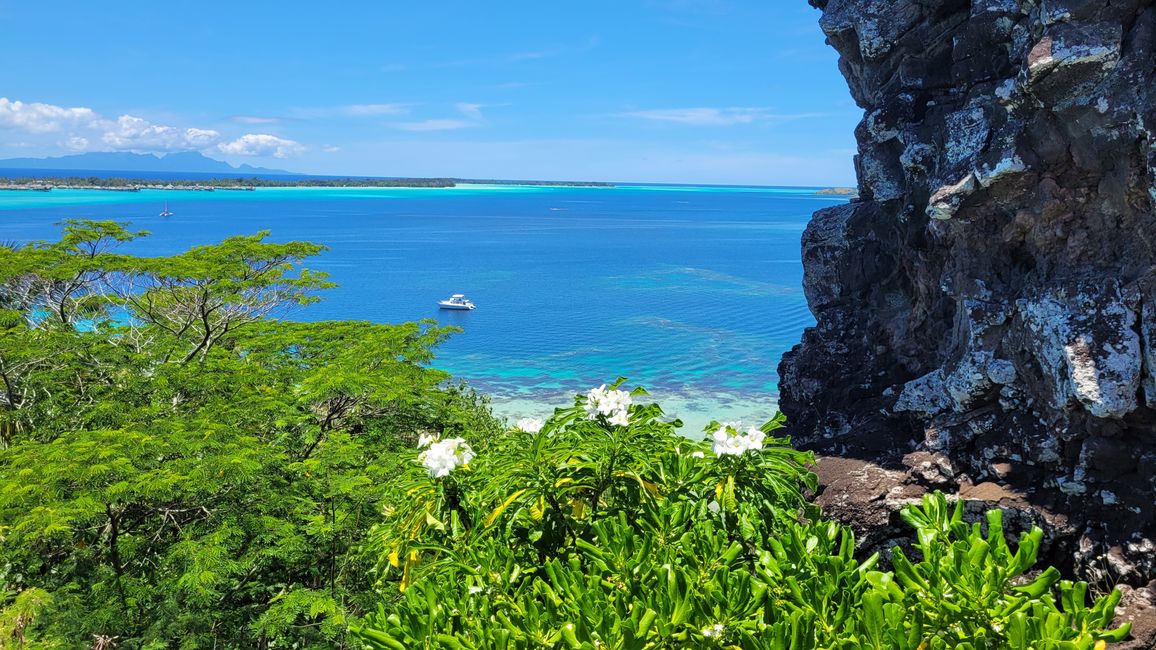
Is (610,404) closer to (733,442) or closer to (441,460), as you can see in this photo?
(733,442)

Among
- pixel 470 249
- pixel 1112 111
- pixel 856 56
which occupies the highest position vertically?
pixel 856 56

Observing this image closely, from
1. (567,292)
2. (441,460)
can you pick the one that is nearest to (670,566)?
(441,460)

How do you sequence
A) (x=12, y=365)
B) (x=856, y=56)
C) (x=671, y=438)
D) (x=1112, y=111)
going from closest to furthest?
(x=671, y=438)
(x=1112, y=111)
(x=12, y=365)
(x=856, y=56)

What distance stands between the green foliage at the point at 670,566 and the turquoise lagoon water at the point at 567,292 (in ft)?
61.9

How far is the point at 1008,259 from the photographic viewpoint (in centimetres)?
1167

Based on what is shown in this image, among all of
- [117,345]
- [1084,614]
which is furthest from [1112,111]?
[117,345]

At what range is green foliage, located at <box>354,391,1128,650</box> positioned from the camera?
90.3 inches

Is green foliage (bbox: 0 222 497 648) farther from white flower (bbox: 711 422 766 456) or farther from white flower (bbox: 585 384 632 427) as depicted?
white flower (bbox: 711 422 766 456)

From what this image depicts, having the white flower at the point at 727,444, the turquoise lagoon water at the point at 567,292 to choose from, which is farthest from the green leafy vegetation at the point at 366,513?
the turquoise lagoon water at the point at 567,292

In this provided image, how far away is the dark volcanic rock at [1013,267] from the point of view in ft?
30.7

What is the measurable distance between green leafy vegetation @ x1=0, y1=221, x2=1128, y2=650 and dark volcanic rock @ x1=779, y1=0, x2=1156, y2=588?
167cm

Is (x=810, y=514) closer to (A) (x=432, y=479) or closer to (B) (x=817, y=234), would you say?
(A) (x=432, y=479)

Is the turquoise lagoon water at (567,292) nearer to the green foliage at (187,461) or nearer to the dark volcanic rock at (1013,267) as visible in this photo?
the dark volcanic rock at (1013,267)

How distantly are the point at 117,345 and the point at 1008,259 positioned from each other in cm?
1417
